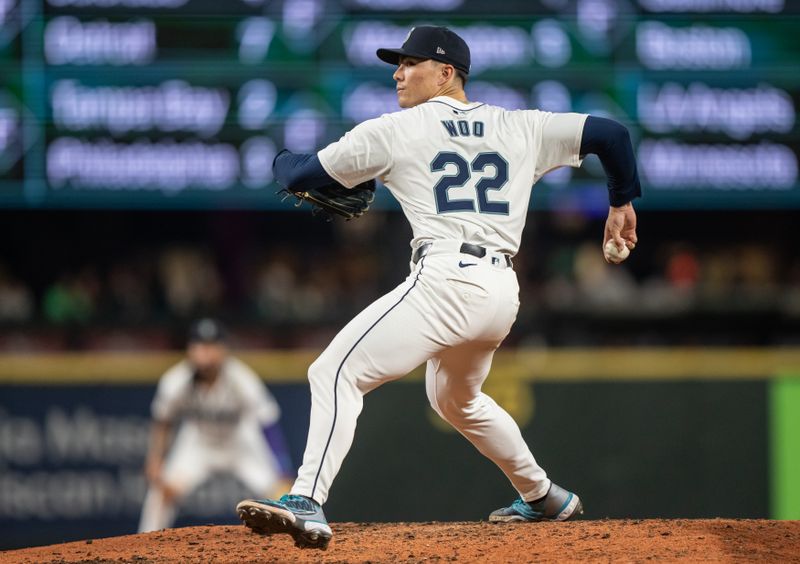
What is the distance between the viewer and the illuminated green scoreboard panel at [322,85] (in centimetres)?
738

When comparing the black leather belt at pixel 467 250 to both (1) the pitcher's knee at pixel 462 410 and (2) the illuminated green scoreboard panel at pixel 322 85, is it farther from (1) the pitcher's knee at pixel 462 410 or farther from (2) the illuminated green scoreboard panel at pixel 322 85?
(2) the illuminated green scoreboard panel at pixel 322 85

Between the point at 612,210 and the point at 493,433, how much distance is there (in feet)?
2.65

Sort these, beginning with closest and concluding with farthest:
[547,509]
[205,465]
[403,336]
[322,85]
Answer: [403,336]
[547,509]
[322,85]
[205,465]

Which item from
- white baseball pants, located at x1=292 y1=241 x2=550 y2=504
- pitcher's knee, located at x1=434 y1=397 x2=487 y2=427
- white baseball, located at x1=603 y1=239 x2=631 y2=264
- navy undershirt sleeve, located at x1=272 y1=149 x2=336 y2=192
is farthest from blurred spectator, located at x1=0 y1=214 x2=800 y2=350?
white baseball pants, located at x1=292 y1=241 x2=550 y2=504

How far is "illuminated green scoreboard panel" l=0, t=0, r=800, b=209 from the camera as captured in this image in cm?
738

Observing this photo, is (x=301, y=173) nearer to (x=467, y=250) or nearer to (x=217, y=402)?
(x=467, y=250)

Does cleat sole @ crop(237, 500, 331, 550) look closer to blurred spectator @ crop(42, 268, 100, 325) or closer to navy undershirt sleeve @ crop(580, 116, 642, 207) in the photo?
navy undershirt sleeve @ crop(580, 116, 642, 207)

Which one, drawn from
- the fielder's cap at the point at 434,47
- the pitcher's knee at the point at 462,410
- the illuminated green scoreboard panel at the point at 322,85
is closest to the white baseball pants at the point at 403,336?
the pitcher's knee at the point at 462,410

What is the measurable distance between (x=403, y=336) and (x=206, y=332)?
4071mm

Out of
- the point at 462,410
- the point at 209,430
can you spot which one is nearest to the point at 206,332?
the point at 209,430

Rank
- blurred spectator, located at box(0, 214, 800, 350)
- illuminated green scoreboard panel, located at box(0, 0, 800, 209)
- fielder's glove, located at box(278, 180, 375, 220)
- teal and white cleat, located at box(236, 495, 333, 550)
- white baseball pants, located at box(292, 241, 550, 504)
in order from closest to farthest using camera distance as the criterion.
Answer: teal and white cleat, located at box(236, 495, 333, 550)
white baseball pants, located at box(292, 241, 550, 504)
fielder's glove, located at box(278, 180, 375, 220)
illuminated green scoreboard panel, located at box(0, 0, 800, 209)
blurred spectator, located at box(0, 214, 800, 350)

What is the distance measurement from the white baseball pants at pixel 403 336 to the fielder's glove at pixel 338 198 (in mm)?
298

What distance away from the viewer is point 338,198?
3.94 meters

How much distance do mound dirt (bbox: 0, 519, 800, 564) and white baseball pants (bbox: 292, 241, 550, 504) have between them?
1.23ft
